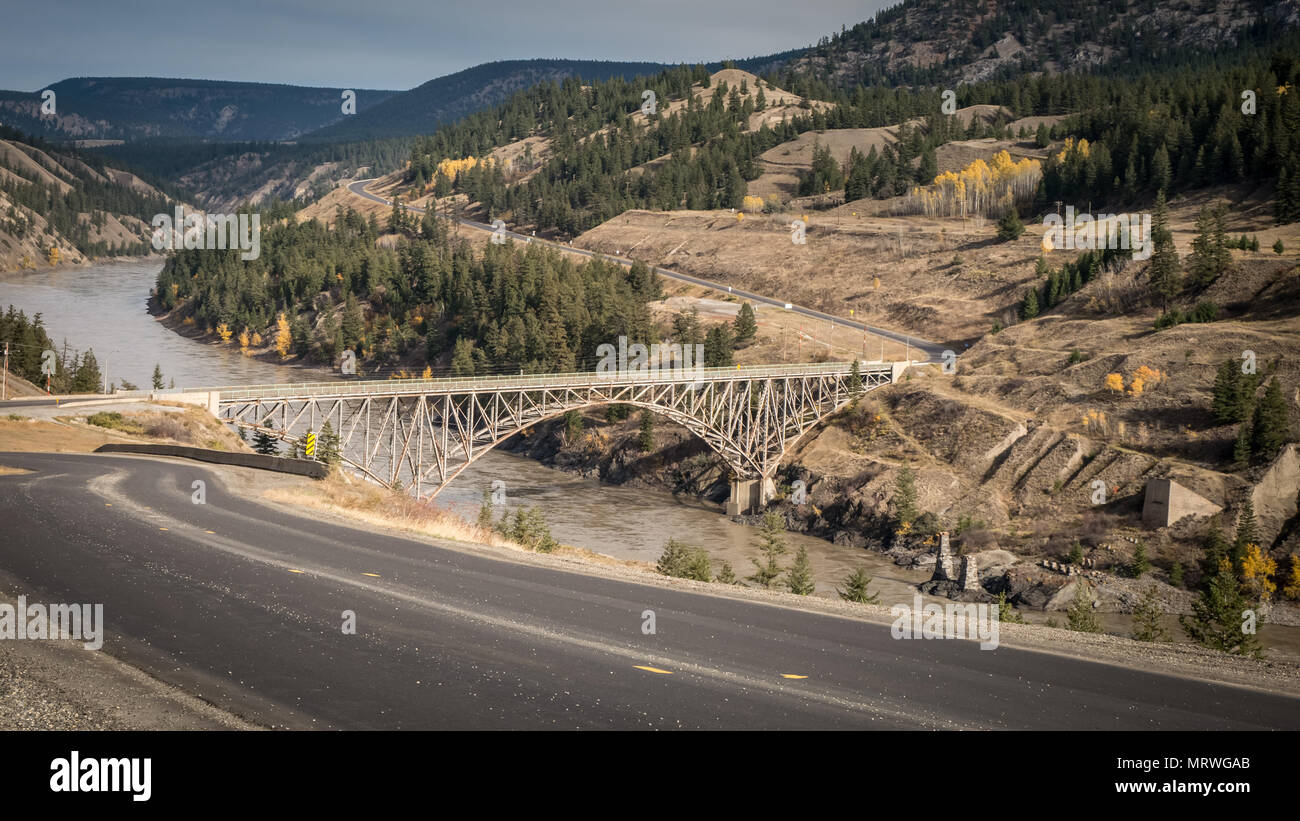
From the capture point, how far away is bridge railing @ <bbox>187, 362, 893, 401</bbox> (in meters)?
50.1

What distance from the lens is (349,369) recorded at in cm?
12000

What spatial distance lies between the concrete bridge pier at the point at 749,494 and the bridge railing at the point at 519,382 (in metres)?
8.01

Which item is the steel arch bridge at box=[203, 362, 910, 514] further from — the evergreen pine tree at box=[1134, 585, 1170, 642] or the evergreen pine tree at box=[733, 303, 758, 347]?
the evergreen pine tree at box=[1134, 585, 1170, 642]

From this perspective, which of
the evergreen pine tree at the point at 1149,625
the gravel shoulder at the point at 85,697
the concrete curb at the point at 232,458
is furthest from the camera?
the concrete curb at the point at 232,458

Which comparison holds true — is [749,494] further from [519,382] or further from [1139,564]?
[1139,564]

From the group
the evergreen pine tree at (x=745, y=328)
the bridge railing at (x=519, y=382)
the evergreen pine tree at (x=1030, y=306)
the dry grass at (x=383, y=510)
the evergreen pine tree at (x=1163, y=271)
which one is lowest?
the dry grass at (x=383, y=510)

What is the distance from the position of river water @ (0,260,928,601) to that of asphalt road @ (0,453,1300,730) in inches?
1296

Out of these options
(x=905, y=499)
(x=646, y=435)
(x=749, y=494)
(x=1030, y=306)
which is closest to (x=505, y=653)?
(x=905, y=499)

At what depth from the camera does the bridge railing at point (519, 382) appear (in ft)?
164

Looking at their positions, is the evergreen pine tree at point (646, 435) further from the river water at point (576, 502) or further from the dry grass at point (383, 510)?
the dry grass at point (383, 510)

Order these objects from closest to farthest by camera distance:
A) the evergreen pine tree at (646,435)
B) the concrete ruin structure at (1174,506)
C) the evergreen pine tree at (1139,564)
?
the evergreen pine tree at (1139,564) → the concrete ruin structure at (1174,506) → the evergreen pine tree at (646,435)

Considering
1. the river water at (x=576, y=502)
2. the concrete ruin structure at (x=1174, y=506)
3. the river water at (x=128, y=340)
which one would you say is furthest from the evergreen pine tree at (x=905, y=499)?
the river water at (x=128, y=340)
